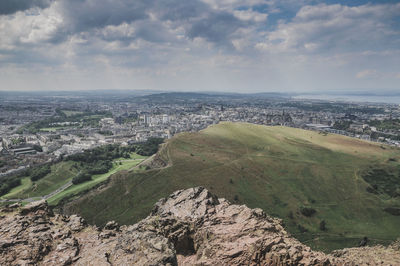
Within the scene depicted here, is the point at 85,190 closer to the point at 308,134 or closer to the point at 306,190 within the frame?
the point at 306,190

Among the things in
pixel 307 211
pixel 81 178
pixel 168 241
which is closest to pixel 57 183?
pixel 81 178

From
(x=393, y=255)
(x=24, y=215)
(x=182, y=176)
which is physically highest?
(x=24, y=215)

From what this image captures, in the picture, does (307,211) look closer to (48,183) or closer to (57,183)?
(57,183)

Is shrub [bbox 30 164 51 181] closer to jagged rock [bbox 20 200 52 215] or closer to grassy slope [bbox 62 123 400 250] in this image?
grassy slope [bbox 62 123 400 250]

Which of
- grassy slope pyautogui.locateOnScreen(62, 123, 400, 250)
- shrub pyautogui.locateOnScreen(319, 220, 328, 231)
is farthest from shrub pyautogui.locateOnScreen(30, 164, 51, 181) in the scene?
shrub pyautogui.locateOnScreen(319, 220, 328, 231)

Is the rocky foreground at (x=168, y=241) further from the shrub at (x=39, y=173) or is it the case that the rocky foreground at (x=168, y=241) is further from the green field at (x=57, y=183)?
the shrub at (x=39, y=173)

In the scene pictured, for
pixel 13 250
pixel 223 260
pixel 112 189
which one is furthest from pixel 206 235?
pixel 112 189
